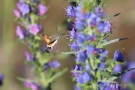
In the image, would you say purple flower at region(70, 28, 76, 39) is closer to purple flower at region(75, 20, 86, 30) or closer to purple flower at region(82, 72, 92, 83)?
purple flower at region(75, 20, 86, 30)

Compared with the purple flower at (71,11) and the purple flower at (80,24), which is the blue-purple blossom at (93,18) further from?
the purple flower at (71,11)

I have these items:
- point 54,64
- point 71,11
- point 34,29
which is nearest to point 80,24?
point 71,11

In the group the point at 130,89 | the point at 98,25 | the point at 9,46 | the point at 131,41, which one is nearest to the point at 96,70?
the point at 98,25

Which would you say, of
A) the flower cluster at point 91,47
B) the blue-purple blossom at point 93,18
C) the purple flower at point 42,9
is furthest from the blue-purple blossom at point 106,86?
the purple flower at point 42,9

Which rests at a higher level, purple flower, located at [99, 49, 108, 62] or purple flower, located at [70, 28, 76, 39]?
purple flower, located at [70, 28, 76, 39]

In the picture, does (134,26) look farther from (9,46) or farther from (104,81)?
(104,81)

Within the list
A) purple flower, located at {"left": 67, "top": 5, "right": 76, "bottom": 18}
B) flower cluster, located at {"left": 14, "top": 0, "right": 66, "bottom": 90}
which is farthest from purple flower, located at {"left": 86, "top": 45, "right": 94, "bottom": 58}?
flower cluster, located at {"left": 14, "top": 0, "right": 66, "bottom": 90}

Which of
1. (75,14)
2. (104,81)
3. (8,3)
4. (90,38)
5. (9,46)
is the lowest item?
(104,81)

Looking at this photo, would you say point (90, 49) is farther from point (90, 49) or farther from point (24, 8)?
point (24, 8)

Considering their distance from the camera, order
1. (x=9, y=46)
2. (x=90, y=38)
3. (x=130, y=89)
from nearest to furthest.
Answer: (x=90, y=38), (x=130, y=89), (x=9, y=46)

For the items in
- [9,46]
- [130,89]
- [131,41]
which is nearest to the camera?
[130,89]
